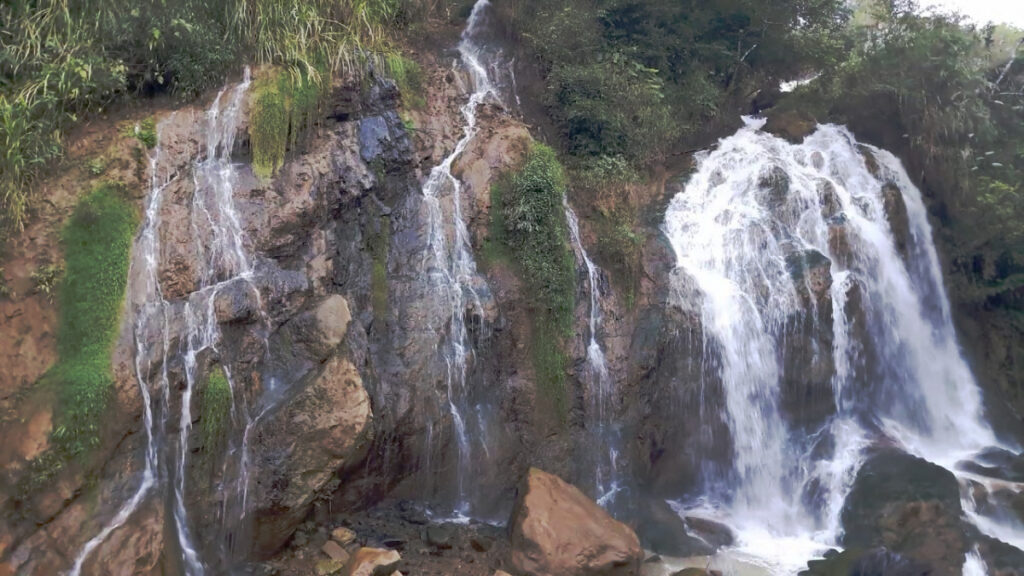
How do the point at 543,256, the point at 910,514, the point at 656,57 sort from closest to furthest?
the point at 910,514
the point at 543,256
the point at 656,57

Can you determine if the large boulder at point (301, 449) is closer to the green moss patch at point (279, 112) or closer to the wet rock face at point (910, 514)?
the green moss patch at point (279, 112)

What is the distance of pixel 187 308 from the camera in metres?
8.42

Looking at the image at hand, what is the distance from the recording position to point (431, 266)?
1026cm

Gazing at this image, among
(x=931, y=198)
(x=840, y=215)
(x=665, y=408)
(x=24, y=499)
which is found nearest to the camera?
(x=24, y=499)

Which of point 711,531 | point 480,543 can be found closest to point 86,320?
point 480,543

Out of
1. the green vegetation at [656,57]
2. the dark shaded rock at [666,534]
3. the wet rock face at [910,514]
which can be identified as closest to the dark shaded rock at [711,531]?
the dark shaded rock at [666,534]

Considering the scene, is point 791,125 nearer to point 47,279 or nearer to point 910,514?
point 910,514

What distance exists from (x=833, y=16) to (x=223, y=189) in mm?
13727

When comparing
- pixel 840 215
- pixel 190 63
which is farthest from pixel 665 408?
pixel 190 63

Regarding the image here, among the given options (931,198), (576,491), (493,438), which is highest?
(931,198)

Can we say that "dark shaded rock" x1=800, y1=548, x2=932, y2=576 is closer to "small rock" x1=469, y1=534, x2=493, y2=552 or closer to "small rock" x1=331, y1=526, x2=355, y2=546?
"small rock" x1=469, y1=534, x2=493, y2=552

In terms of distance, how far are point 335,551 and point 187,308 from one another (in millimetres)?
3564

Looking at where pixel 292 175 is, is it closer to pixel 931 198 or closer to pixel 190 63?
pixel 190 63

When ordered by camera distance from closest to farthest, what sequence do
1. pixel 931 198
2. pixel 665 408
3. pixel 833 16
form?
pixel 665 408, pixel 931 198, pixel 833 16
